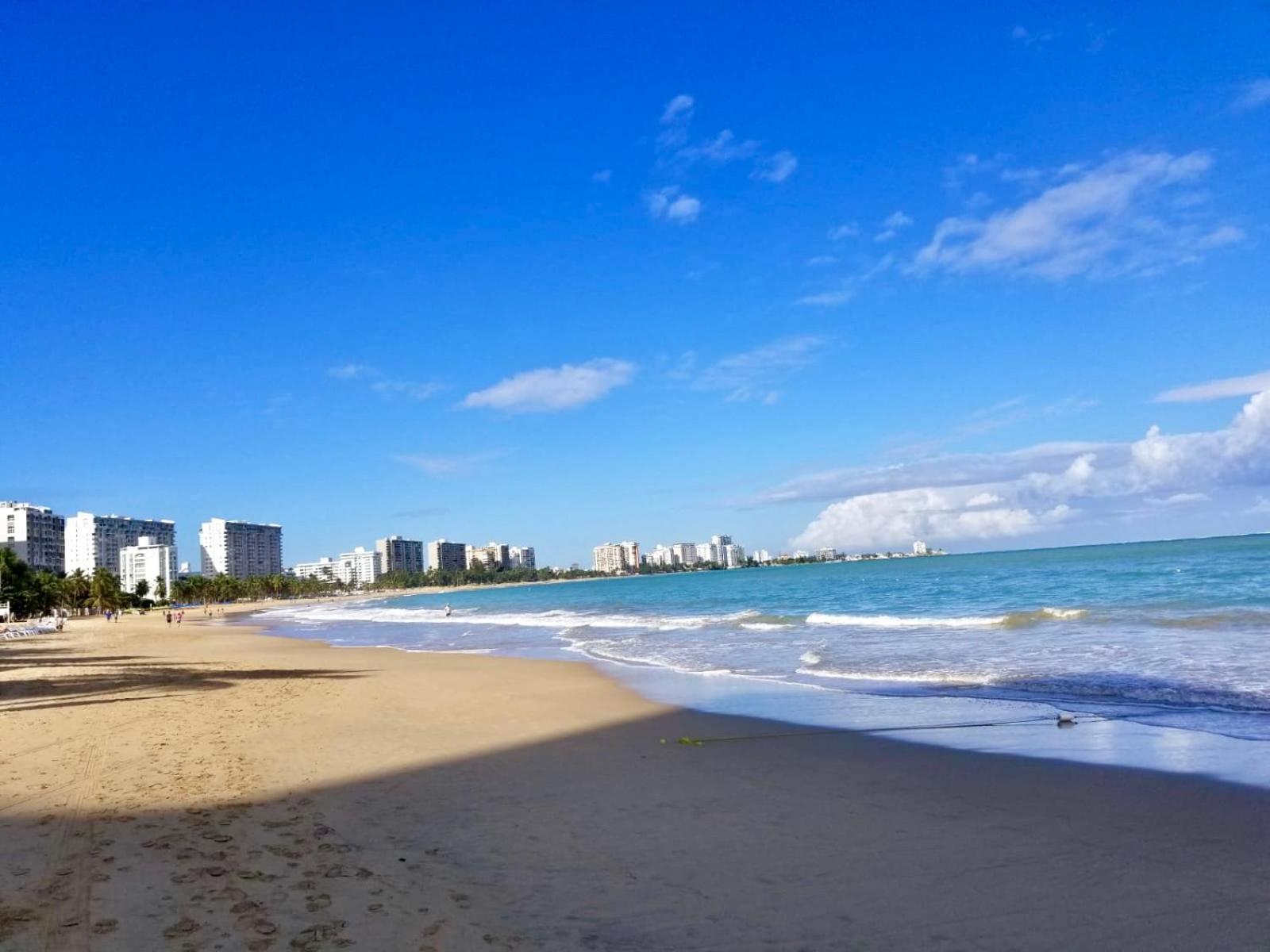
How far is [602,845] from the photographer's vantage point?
600cm

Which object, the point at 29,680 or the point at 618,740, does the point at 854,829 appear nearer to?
the point at 618,740

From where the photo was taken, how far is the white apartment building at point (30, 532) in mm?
143375

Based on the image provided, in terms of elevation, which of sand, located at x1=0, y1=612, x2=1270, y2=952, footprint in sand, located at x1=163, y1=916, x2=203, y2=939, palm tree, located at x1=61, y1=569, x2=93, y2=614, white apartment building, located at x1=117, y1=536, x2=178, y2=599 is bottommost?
sand, located at x1=0, y1=612, x2=1270, y2=952

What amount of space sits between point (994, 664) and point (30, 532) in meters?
172

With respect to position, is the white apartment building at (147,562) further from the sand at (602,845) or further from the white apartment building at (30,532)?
the sand at (602,845)

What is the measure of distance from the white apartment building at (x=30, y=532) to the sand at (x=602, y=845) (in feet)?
520

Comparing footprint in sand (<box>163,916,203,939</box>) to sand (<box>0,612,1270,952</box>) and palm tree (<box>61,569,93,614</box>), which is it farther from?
palm tree (<box>61,569,93,614</box>)

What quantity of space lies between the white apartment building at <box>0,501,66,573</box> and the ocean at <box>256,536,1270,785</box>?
133320mm

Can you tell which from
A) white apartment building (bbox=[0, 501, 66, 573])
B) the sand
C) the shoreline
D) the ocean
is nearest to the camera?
the sand

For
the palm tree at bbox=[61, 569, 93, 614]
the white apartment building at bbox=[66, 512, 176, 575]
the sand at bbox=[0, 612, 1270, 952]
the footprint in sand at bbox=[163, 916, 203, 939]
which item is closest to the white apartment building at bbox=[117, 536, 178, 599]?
the white apartment building at bbox=[66, 512, 176, 575]

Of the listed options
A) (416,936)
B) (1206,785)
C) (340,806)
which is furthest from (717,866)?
(1206,785)

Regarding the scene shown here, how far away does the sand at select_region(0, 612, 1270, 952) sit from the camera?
4.39m

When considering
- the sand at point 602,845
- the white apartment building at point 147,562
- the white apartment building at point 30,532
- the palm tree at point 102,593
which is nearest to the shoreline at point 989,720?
the sand at point 602,845

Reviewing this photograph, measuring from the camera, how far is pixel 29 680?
765 inches
